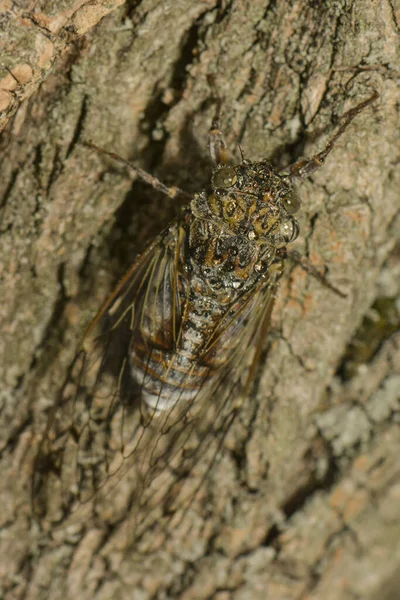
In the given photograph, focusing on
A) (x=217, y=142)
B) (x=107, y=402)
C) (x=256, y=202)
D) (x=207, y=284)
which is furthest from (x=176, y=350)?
(x=217, y=142)

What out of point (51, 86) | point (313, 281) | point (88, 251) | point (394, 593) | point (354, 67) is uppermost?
point (51, 86)

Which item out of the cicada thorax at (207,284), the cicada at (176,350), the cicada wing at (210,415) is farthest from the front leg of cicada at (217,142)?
the cicada wing at (210,415)

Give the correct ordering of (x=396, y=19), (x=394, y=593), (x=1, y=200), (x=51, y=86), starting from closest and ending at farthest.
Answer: (x=396, y=19) < (x=51, y=86) < (x=1, y=200) < (x=394, y=593)

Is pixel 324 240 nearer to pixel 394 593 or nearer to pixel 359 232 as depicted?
pixel 359 232

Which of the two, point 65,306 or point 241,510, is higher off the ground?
point 65,306

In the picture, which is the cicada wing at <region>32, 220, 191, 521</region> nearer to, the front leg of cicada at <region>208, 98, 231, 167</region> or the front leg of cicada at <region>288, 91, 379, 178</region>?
the front leg of cicada at <region>208, 98, 231, 167</region>

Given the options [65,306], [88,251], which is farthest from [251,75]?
[65,306]

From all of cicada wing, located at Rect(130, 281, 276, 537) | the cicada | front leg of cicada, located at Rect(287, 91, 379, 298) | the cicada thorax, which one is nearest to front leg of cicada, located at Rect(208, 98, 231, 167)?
the cicada
